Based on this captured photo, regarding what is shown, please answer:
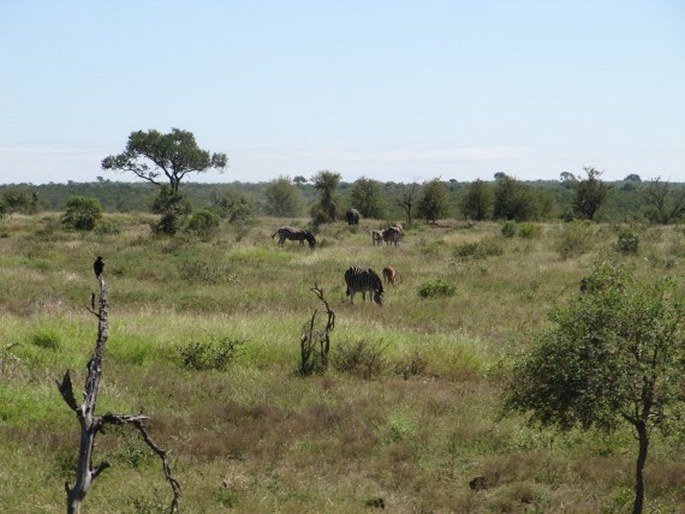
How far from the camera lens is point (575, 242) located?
32719mm

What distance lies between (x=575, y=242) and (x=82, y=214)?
28914mm

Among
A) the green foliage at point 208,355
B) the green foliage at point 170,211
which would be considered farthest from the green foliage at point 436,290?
the green foliage at point 170,211

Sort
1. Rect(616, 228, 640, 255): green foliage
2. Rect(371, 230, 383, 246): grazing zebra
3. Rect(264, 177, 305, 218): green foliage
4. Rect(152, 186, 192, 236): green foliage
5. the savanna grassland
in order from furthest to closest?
Rect(264, 177, 305, 218): green foliage, Rect(152, 186, 192, 236): green foliage, Rect(371, 230, 383, 246): grazing zebra, Rect(616, 228, 640, 255): green foliage, the savanna grassland

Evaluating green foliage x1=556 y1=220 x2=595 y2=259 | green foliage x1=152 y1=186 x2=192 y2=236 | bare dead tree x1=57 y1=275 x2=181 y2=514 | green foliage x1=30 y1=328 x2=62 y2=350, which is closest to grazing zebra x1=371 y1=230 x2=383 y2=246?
green foliage x1=556 y1=220 x2=595 y2=259

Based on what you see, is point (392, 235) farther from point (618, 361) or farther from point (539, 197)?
point (618, 361)

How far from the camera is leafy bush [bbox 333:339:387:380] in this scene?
13867mm

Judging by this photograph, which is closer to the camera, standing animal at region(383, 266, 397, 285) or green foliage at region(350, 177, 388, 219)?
standing animal at region(383, 266, 397, 285)

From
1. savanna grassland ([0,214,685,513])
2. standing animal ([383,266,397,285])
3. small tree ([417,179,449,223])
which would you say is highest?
small tree ([417,179,449,223])

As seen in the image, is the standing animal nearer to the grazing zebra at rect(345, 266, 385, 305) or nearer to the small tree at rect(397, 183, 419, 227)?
the grazing zebra at rect(345, 266, 385, 305)

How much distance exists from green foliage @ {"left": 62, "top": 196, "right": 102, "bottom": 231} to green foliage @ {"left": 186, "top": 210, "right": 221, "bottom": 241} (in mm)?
7350

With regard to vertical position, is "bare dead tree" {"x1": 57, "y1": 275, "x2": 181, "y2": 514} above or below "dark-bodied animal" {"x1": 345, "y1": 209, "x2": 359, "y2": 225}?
below

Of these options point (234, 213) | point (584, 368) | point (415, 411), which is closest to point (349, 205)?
point (234, 213)

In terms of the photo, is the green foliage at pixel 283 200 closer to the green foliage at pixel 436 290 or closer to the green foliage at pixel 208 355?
the green foliage at pixel 436 290

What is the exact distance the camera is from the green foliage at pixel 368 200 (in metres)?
62.7
